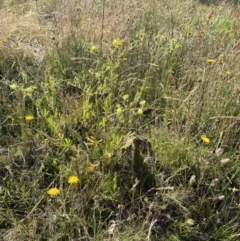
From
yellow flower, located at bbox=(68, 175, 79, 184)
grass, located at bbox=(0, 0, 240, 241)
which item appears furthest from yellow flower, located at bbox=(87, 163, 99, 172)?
yellow flower, located at bbox=(68, 175, 79, 184)

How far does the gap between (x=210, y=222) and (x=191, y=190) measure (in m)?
0.19

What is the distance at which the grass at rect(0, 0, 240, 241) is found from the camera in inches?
73.2

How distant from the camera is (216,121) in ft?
7.32

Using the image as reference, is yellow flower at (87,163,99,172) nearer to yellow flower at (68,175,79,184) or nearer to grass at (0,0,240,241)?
grass at (0,0,240,241)

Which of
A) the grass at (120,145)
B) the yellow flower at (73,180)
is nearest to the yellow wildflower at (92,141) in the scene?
the grass at (120,145)

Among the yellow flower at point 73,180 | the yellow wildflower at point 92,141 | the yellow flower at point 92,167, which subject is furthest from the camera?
the yellow wildflower at point 92,141

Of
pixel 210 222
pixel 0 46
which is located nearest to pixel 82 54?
pixel 0 46

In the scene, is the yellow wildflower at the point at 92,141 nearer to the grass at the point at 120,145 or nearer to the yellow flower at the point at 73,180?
the grass at the point at 120,145

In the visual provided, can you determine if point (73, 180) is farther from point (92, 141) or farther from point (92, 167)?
point (92, 141)

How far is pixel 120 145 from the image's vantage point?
6.77ft

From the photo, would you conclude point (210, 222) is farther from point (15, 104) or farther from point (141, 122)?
point (15, 104)

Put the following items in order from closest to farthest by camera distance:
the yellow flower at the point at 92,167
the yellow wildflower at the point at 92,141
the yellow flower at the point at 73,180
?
the yellow flower at the point at 73,180 → the yellow flower at the point at 92,167 → the yellow wildflower at the point at 92,141

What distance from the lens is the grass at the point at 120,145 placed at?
1859 mm

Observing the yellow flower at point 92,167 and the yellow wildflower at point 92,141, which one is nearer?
the yellow flower at point 92,167
